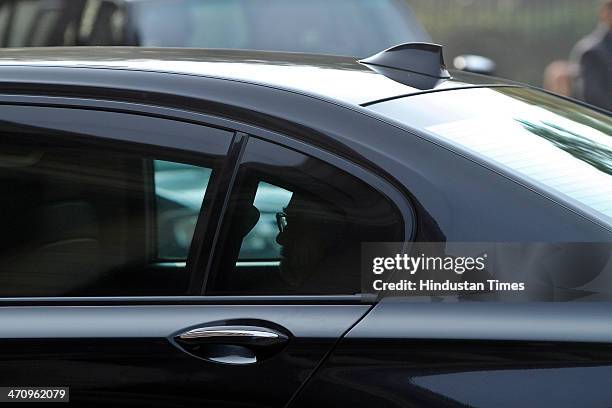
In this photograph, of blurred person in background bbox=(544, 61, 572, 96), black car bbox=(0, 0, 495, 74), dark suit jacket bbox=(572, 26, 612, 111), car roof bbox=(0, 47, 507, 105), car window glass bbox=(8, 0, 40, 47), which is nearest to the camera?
car roof bbox=(0, 47, 507, 105)

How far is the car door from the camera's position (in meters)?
2.27

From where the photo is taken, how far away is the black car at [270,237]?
7.32ft

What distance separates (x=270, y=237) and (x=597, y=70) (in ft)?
18.1

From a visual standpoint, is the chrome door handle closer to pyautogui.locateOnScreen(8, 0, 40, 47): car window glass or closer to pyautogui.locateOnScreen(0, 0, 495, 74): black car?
pyautogui.locateOnScreen(0, 0, 495, 74): black car

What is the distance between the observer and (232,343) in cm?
229

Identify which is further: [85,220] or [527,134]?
[527,134]

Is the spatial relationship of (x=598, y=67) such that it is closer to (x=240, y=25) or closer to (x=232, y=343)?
(x=240, y=25)

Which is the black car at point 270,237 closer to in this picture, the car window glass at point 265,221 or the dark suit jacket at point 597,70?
the car window glass at point 265,221

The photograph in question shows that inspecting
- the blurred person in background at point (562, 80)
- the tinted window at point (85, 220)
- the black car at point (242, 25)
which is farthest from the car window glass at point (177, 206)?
the blurred person in background at point (562, 80)

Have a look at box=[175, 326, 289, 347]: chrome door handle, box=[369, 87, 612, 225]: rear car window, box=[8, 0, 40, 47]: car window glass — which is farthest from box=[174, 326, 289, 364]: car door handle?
box=[8, 0, 40, 47]: car window glass

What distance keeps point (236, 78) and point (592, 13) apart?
1461cm

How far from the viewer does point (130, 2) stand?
7.20 metres

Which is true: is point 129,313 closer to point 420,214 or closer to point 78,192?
point 78,192

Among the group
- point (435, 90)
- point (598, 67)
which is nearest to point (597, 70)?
point (598, 67)
